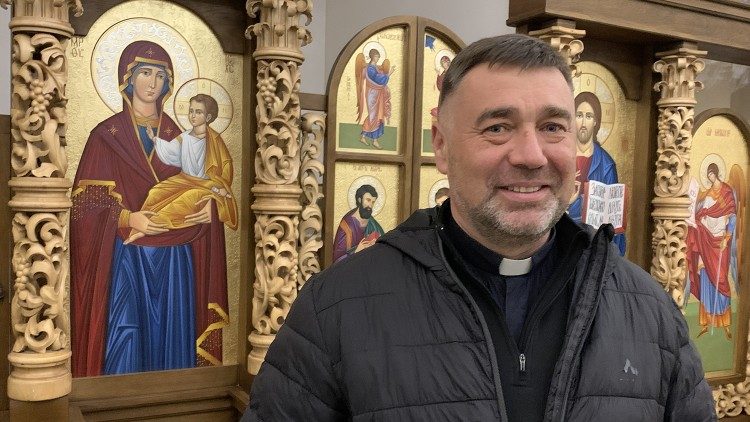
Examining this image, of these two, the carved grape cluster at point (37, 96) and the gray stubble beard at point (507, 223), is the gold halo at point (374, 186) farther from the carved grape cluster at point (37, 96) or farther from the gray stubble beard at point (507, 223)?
the gray stubble beard at point (507, 223)

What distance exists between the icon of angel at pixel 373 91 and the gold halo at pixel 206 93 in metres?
0.56

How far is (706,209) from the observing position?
4160 millimetres

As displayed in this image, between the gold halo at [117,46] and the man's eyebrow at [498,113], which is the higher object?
the gold halo at [117,46]

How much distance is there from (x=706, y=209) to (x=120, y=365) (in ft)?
10.4

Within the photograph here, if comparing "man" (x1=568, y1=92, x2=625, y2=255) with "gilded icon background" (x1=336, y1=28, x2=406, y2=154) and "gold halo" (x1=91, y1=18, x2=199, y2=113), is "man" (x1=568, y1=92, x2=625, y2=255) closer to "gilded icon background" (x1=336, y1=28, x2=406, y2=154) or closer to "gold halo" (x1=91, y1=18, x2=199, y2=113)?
"gilded icon background" (x1=336, y1=28, x2=406, y2=154)

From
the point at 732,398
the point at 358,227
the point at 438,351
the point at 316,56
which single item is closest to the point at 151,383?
the point at 358,227

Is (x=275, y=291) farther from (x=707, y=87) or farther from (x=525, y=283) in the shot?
(x=707, y=87)

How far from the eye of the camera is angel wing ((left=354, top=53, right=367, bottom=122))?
3.20 meters

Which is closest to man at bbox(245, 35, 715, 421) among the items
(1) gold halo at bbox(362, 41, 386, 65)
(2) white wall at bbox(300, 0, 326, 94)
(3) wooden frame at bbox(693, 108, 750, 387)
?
(1) gold halo at bbox(362, 41, 386, 65)

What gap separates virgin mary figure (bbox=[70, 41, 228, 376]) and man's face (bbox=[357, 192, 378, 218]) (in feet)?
2.12

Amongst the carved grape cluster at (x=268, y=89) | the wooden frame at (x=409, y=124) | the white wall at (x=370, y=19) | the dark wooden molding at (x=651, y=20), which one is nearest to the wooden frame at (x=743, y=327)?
the dark wooden molding at (x=651, y=20)

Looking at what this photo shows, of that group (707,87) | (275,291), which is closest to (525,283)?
Answer: (275,291)

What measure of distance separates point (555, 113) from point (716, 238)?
3239mm

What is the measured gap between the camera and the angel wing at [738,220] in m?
4.27
